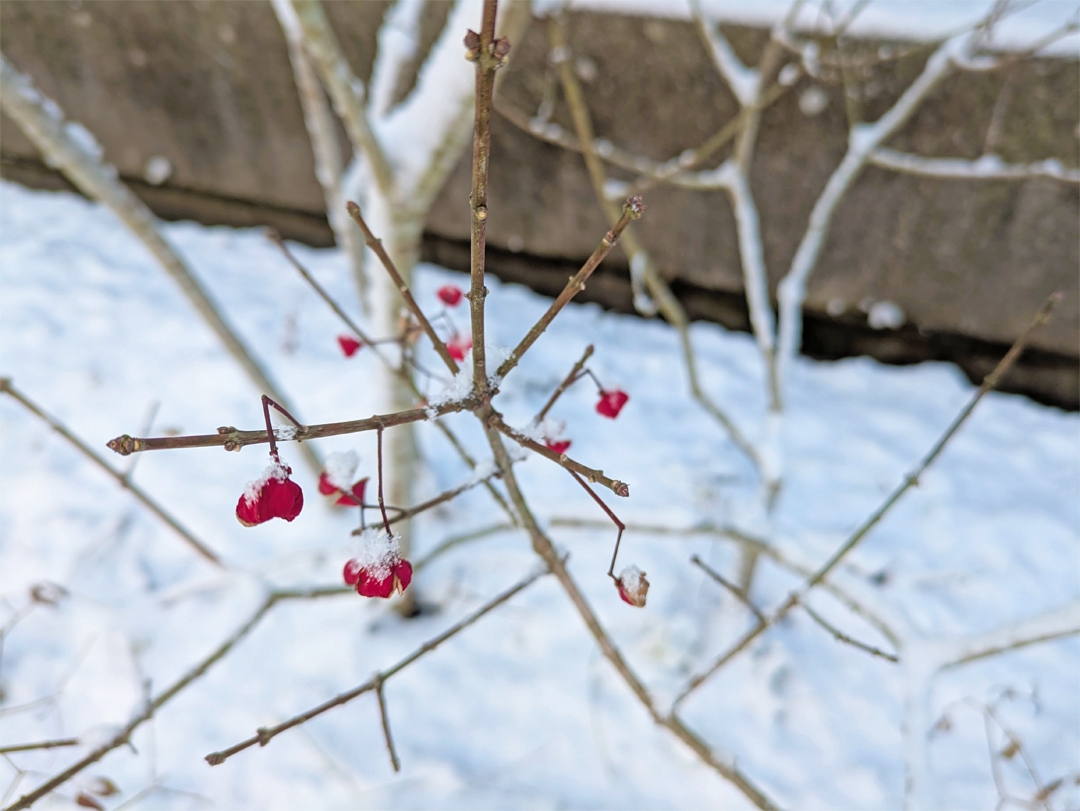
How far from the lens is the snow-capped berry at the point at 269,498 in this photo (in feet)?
1.75

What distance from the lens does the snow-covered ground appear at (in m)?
1.48

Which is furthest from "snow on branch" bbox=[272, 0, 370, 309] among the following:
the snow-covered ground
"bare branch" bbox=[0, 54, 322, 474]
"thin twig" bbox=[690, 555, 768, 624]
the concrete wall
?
"thin twig" bbox=[690, 555, 768, 624]

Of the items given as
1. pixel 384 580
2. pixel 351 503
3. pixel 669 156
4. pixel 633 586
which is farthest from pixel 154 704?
pixel 669 156

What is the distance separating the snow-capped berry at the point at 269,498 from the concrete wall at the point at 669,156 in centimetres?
193

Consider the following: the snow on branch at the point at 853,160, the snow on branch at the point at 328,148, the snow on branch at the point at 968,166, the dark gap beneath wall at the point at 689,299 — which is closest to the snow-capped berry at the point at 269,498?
the snow on branch at the point at 328,148

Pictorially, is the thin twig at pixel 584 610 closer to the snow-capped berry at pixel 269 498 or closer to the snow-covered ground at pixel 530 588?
the snow-capped berry at pixel 269 498

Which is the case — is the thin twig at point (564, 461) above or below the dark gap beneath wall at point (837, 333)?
below

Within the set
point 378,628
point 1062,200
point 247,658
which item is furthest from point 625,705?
point 1062,200

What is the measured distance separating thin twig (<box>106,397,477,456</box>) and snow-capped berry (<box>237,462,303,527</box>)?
0.05m

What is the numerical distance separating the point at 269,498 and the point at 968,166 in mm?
2195

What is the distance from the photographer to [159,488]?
79.9 inches

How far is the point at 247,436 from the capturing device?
1.57ft

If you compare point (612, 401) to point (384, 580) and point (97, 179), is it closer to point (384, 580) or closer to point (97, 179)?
point (384, 580)

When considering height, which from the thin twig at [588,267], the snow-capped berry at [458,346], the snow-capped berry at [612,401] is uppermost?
the snow-capped berry at [458,346]
